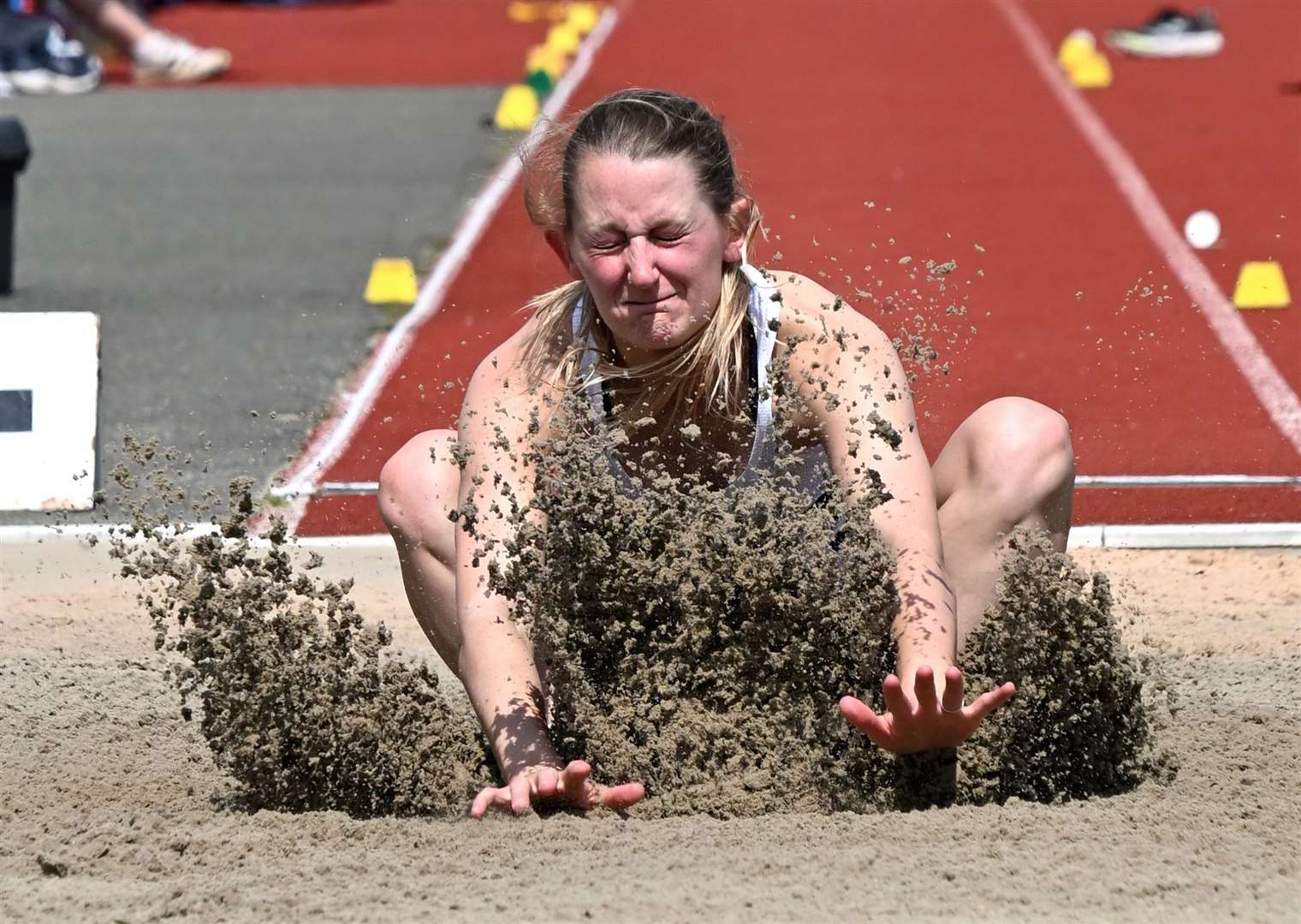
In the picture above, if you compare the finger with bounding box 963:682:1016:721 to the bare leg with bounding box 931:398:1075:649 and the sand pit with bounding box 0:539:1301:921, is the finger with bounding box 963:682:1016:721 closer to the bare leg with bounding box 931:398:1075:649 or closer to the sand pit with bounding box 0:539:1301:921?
the sand pit with bounding box 0:539:1301:921

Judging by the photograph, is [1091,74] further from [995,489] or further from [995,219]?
[995,489]

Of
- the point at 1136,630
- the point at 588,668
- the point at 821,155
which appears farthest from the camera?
the point at 821,155

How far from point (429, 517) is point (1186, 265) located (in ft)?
18.7

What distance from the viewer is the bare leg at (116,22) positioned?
15852mm

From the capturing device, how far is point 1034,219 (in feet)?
31.6

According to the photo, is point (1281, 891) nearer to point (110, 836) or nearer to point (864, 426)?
point (864, 426)

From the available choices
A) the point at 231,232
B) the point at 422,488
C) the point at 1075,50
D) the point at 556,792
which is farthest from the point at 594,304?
the point at 1075,50

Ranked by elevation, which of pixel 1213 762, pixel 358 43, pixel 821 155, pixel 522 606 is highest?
pixel 522 606

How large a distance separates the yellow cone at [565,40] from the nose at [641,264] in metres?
12.8

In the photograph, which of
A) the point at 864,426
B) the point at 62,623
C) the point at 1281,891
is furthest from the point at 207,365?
the point at 1281,891

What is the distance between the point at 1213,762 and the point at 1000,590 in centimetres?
57

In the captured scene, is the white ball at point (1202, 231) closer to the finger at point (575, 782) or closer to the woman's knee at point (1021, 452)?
the woman's knee at point (1021, 452)

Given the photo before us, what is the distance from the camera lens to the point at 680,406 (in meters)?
3.56

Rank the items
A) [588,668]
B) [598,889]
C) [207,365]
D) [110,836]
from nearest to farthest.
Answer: [598,889], [110,836], [588,668], [207,365]
